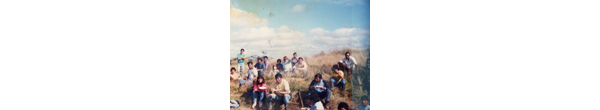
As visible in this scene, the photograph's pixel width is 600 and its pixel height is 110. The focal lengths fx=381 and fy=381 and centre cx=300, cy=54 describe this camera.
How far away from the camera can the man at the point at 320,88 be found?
3.40 meters

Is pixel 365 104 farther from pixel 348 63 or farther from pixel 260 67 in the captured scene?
pixel 260 67

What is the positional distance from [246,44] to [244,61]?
6.2 inches

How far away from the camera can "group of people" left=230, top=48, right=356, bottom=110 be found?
3385 millimetres

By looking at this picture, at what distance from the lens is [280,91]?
136 inches

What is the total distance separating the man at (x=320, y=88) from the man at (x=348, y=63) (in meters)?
0.21

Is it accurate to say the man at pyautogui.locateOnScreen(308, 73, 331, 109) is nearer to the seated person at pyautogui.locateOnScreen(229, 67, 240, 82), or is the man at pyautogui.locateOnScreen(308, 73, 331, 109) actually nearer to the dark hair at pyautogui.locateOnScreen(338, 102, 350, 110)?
the dark hair at pyautogui.locateOnScreen(338, 102, 350, 110)

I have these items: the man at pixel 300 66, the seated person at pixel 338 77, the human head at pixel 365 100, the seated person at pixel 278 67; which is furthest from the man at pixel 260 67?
the human head at pixel 365 100

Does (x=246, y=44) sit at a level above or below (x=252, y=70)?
above

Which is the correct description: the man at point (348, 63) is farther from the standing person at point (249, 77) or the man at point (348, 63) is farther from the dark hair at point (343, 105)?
the standing person at point (249, 77)

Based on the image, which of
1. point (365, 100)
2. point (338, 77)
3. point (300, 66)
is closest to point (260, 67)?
point (300, 66)

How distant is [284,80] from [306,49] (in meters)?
0.35

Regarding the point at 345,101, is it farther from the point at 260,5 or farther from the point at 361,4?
the point at 260,5

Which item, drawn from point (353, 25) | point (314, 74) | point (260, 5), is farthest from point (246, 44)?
point (353, 25)

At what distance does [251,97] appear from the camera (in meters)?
3.47
